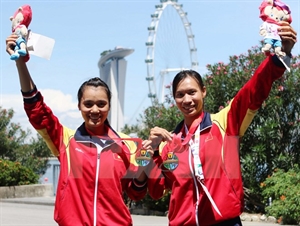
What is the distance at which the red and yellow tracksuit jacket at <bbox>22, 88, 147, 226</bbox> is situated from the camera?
336 centimetres

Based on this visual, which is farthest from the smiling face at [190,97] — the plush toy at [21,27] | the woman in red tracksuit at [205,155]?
the plush toy at [21,27]

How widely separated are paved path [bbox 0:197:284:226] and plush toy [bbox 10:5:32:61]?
6414 mm

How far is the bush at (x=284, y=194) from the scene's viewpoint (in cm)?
877

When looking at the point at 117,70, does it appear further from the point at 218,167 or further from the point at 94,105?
the point at 218,167

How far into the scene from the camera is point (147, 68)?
35.0 m

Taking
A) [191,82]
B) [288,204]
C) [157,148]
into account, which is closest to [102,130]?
[157,148]

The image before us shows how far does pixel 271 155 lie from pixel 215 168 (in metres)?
7.27

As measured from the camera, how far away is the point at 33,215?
10.9m

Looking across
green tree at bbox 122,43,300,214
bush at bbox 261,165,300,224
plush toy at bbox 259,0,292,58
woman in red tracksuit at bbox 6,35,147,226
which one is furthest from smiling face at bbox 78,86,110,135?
green tree at bbox 122,43,300,214

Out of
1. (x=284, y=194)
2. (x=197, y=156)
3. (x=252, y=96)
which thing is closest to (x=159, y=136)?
(x=197, y=156)

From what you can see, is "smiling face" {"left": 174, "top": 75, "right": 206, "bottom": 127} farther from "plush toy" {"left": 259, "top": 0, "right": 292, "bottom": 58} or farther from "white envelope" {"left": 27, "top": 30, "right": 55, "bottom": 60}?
"white envelope" {"left": 27, "top": 30, "right": 55, "bottom": 60}

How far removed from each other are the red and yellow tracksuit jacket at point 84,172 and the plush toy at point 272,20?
103cm

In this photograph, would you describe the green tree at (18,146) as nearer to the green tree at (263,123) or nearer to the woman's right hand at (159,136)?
the green tree at (263,123)

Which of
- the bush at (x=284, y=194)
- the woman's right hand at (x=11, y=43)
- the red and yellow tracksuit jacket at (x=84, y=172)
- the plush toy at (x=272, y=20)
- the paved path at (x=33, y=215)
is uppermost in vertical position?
the plush toy at (x=272, y=20)
